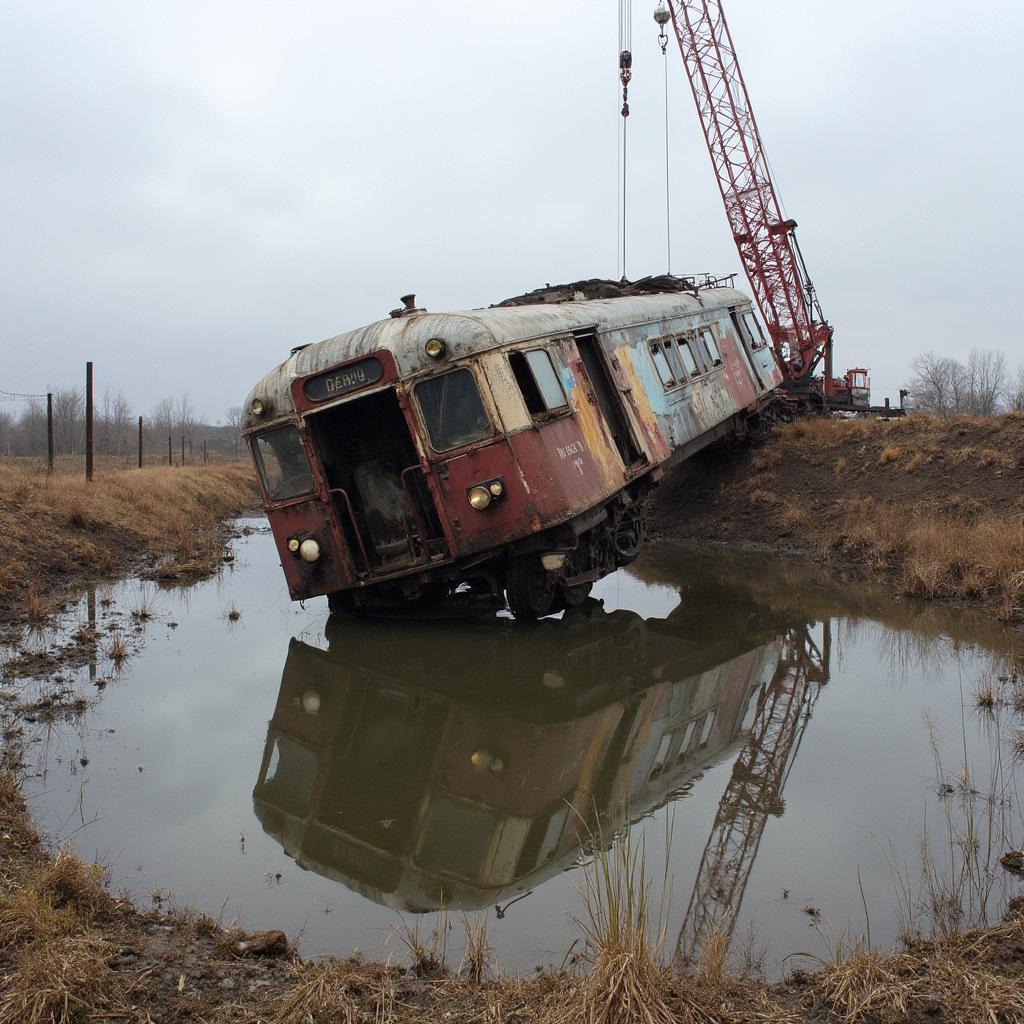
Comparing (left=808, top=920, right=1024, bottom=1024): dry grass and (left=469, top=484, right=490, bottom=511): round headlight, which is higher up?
(left=469, top=484, right=490, bottom=511): round headlight

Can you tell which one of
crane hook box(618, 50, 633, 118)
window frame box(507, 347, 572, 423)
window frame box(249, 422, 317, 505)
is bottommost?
window frame box(249, 422, 317, 505)

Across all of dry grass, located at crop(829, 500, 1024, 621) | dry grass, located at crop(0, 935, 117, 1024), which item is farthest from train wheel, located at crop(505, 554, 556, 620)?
dry grass, located at crop(0, 935, 117, 1024)

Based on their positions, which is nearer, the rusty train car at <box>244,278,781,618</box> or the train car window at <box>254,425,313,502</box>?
the rusty train car at <box>244,278,781,618</box>

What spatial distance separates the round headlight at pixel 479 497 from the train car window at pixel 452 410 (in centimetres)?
51

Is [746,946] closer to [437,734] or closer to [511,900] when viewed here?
[511,900]

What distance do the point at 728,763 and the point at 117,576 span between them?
1090cm

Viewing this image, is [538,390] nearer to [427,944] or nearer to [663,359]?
[663,359]

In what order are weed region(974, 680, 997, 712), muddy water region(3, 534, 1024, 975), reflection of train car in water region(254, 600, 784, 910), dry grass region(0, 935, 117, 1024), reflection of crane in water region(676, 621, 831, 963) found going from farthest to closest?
weed region(974, 680, 997, 712)
reflection of train car in water region(254, 600, 784, 910)
muddy water region(3, 534, 1024, 975)
reflection of crane in water region(676, 621, 831, 963)
dry grass region(0, 935, 117, 1024)

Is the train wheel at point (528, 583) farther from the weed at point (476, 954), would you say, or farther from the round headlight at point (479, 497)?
the weed at point (476, 954)

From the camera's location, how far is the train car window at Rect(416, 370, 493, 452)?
30.7ft

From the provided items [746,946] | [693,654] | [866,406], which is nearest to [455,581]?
[693,654]

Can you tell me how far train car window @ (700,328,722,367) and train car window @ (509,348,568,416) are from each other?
637 cm

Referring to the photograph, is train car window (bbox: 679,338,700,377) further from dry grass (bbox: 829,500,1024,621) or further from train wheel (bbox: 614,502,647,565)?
dry grass (bbox: 829,500,1024,621)

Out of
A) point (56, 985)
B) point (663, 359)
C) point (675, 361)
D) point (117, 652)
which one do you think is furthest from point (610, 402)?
point (56, 985)
